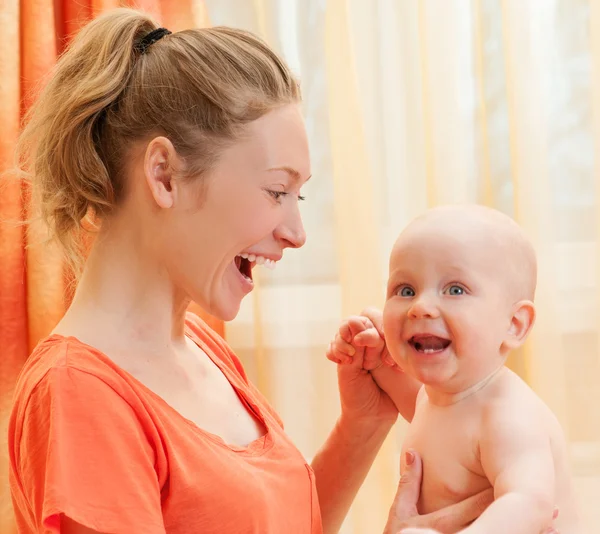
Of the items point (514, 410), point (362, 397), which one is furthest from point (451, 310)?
point (362, 397)

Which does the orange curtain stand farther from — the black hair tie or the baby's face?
the baby's face

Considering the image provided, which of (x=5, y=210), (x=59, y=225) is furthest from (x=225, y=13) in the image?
(x=59, y=225)

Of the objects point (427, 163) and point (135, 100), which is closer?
point (135, 100)

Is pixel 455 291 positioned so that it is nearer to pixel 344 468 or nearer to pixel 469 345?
pixel 469 345

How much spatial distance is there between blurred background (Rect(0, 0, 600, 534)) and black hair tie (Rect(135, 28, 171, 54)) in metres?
0.78

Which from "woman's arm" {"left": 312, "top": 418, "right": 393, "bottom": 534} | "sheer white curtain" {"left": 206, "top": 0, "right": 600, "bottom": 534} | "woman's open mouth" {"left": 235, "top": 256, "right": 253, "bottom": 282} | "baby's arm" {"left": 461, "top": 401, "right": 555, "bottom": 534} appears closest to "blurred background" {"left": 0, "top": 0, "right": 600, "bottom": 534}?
"sheer white curtain" {"left": 206, "top": 0, "right": 600, "bottom": 534}

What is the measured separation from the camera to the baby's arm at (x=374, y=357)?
1.38m

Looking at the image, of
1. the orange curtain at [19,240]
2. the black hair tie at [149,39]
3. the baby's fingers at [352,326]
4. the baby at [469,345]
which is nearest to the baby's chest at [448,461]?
the baby at [469,345]

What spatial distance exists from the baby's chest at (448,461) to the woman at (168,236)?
0.03 metres

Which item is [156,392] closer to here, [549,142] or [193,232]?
[193,232]

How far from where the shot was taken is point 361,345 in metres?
1.38

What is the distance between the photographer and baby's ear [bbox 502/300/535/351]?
Result: 118 centimetres

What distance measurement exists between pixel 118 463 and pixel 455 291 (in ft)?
1.63

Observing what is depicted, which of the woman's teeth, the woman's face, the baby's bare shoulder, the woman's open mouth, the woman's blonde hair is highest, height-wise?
the woman's blonde hair
